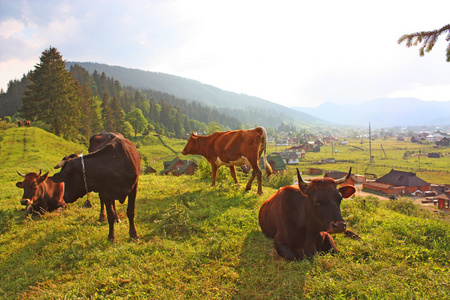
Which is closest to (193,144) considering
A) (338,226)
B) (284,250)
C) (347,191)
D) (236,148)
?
(236,148)

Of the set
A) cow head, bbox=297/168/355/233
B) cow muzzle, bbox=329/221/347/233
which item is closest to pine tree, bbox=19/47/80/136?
cow head, bbox=297/168/355/233

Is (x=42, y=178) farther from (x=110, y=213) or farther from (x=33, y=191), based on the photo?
(x=110, y=213)

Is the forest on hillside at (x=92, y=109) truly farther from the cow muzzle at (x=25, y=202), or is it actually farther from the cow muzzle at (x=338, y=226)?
the cow muzzle at (x=338, y=226)

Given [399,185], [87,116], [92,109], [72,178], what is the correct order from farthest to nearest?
[92,109], [87,116], [399,185], [72,178]

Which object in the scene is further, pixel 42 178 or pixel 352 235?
pixel 42 178

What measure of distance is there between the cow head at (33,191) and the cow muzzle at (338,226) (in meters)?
8.44

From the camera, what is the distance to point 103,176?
5.39 metres

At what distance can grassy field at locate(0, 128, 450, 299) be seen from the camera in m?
3.64

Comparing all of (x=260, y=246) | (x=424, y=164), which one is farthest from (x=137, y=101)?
(x=260, y=246)

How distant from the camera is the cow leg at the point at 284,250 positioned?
4.47m

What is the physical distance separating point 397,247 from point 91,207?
337 inches

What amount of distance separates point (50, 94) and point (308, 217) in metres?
45.0

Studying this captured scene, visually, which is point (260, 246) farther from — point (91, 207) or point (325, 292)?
Answer: point (91, 207)

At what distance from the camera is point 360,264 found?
419cm
